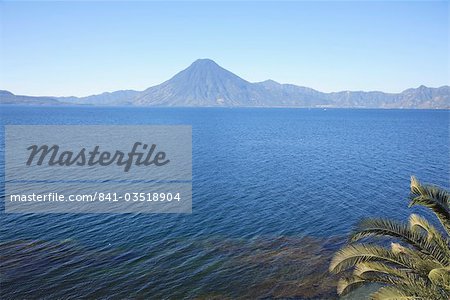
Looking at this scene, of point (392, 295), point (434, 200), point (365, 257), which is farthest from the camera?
point (365, 257)

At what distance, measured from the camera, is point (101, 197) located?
39.1m

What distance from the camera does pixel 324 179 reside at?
5109 cm

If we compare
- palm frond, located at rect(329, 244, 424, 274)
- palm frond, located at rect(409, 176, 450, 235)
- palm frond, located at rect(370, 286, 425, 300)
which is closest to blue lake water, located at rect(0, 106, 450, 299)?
palm frond, located at rect(329, 244, 424, 274)

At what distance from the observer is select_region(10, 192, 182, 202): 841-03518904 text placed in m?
37.2

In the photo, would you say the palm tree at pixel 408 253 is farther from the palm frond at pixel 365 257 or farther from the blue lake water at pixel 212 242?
the blue lake water at pixel 212 242

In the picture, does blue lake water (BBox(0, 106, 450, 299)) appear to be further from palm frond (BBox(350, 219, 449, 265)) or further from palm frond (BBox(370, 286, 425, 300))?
palm frond (BBox(370, 286, 425, 300))

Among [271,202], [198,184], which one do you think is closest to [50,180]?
[198,184]

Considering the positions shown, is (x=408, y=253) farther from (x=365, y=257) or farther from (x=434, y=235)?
(x=365, y=257)

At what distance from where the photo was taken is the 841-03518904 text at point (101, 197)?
122 ft

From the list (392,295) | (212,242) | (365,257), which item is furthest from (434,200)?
(212,242)

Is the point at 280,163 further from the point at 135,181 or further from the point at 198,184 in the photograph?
the point at 135,181

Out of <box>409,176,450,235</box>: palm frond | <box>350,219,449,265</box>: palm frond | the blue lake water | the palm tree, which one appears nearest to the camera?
the palm tree

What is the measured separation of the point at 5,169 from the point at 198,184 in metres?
27.7

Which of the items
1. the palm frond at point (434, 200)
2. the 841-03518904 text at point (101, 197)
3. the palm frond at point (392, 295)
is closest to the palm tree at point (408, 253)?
the palm frond at point (434, 200)
